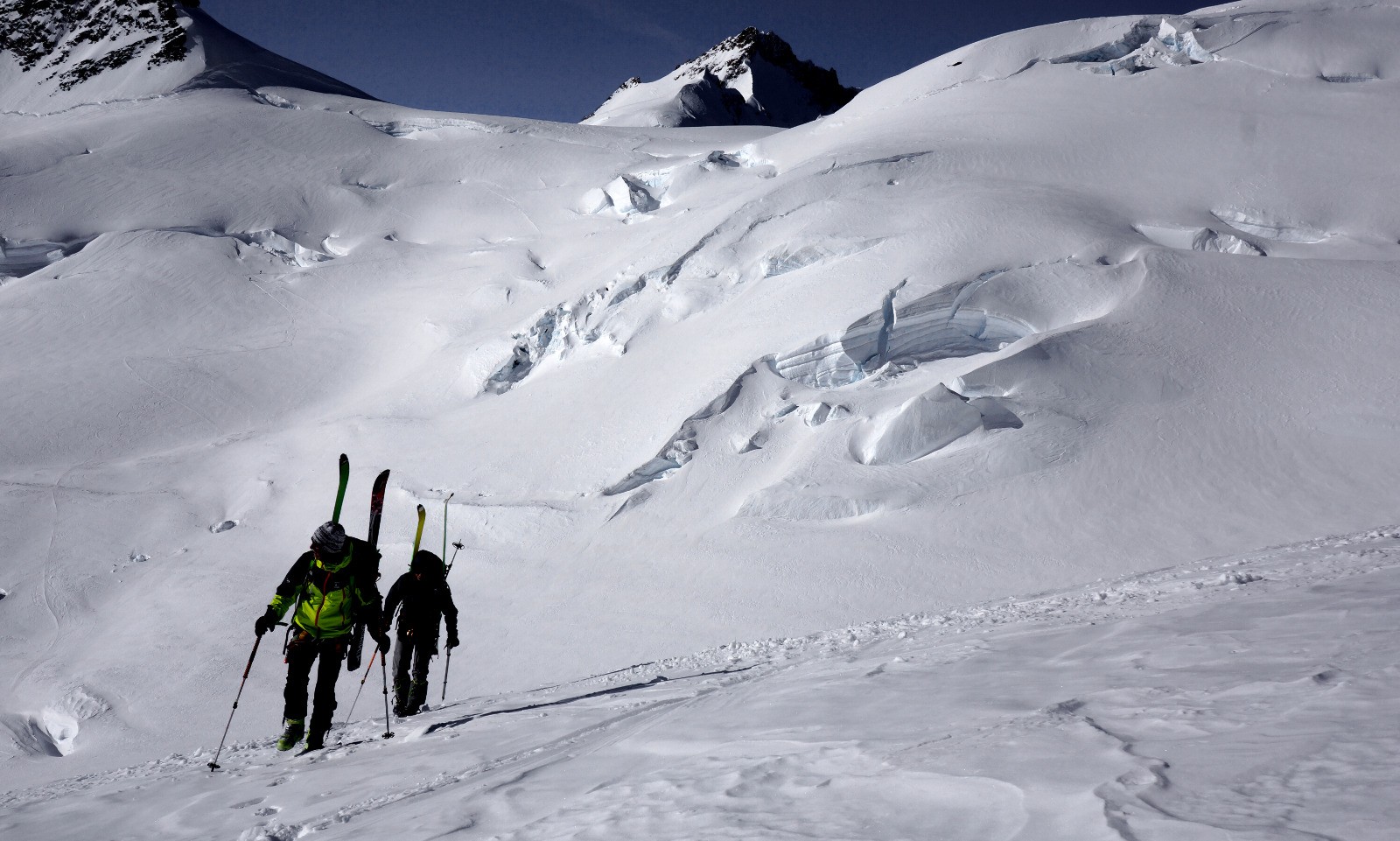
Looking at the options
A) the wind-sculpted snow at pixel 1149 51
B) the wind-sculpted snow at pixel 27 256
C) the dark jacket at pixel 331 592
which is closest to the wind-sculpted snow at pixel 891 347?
the dark jacket at pixel 331 592

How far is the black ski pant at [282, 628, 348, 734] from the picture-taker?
22.2 ft

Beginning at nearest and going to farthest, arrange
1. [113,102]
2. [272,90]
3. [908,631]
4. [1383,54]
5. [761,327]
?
1. [908,631]
2. [761,327]
3. [1383,54]
4. [113,102]
5. [272,90]

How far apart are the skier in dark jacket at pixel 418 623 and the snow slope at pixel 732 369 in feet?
8.63

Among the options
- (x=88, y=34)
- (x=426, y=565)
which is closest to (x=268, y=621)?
(x=426, y=565)

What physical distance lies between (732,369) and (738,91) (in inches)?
3541

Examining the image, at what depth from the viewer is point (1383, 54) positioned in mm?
23375

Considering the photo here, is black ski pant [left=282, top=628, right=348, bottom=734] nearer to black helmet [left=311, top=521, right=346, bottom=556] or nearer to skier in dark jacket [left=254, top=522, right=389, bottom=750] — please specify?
skier in dark jacket [left=254, top=522, right=389, bottom=750]

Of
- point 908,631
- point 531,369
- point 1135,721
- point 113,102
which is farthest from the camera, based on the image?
point 113,102

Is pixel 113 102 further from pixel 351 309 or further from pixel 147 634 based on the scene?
pixel 147 634

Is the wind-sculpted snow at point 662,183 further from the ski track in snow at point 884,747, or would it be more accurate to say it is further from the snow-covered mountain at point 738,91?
the snow-covered mountain at point 738,91

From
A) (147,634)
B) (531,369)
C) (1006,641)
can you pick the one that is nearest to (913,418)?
(1006,641)

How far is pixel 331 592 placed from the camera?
6754 millimetres

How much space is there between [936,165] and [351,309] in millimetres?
16286

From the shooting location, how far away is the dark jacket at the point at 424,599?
823 cm
